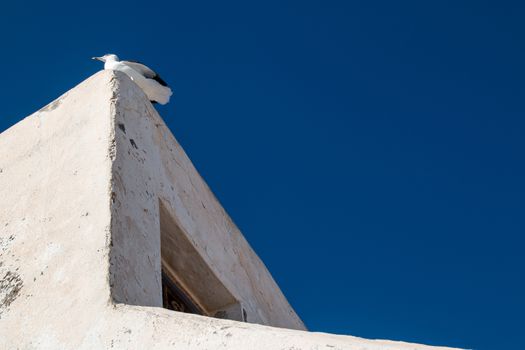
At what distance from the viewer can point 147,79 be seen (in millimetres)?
4801

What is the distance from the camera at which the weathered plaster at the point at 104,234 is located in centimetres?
217

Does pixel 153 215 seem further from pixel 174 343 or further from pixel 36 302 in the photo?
pixel 174 343

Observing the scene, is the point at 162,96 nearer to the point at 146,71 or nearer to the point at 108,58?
the point at 146,71

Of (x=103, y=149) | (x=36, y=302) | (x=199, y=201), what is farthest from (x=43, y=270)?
(x=199, y=201)

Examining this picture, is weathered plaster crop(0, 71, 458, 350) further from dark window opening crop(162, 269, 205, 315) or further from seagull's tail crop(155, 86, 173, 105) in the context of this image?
seagull's tail crop(155, 86, 173, 105)

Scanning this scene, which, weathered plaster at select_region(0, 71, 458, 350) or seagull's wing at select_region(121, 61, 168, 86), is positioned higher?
seagull's wing at select_region(121, 61, 168, 86)

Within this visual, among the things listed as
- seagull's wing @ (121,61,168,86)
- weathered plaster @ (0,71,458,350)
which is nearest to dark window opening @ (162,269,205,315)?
weathered plaster @ (0,71,458,350)

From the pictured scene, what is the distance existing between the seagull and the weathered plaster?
885mm

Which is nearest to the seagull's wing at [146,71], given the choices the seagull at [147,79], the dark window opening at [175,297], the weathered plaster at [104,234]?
the seagull at [147,79]

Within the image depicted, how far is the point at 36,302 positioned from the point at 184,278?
1175 mm

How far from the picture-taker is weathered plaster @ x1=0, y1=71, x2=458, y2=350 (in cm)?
217

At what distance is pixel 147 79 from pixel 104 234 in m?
2.35

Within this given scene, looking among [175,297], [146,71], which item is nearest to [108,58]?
[146,71]

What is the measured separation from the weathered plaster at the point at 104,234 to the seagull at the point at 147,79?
2.90ft
